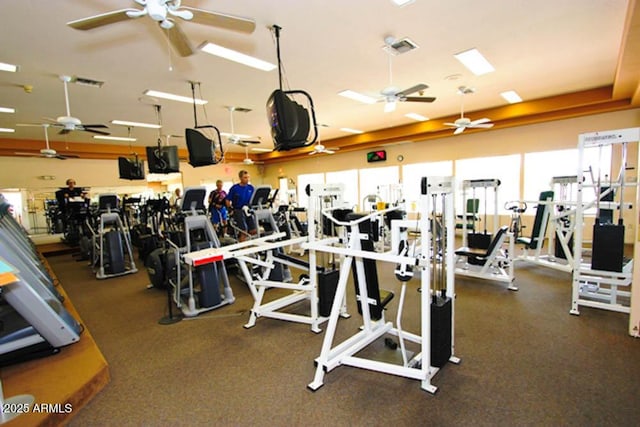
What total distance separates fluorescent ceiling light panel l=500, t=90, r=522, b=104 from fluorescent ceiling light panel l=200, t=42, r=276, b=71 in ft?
16.3

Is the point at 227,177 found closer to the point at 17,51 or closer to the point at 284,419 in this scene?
the point at 17,51

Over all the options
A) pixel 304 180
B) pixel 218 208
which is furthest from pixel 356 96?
pixel 304 180

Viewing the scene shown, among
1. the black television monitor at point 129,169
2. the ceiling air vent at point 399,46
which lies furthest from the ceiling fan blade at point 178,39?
A: the black television monitor at point 129,169

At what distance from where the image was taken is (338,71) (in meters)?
4.71

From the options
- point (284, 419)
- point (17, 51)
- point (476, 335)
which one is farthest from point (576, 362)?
point (17, 51)

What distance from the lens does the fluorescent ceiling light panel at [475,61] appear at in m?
4.25

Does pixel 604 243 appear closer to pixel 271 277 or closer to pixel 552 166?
pixel 271 277

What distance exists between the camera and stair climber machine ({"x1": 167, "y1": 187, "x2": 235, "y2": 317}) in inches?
149

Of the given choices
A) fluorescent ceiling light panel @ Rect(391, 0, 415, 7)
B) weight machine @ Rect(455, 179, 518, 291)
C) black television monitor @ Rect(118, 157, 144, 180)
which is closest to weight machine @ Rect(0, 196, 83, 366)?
fluorescent ceiling light panel @ Rect(391, 0, 415, 7)

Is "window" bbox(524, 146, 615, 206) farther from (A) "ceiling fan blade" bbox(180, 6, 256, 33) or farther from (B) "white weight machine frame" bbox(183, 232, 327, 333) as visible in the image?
(A) "ceiling fan blade" bbox(180, 6, 256, 33)

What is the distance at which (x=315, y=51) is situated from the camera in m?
3.97

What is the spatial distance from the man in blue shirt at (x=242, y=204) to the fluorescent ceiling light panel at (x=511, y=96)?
565 centimetres

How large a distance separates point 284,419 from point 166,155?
5.56m

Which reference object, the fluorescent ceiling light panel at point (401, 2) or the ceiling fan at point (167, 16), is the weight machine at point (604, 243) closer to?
the fluorescent ceiling light panel at point (401, 2)
